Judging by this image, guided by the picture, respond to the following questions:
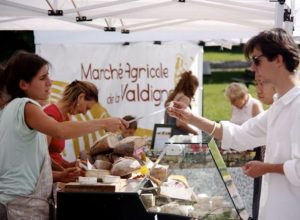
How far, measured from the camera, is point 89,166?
3994mm

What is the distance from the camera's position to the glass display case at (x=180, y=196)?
3.26 meters

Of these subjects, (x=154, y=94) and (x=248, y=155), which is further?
(x=154, y=94)

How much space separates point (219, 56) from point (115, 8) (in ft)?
78.3

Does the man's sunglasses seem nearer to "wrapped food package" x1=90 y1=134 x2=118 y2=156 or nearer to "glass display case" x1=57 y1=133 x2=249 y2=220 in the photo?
"glass display case" x1=57 y1=133 x2=249 y2=220

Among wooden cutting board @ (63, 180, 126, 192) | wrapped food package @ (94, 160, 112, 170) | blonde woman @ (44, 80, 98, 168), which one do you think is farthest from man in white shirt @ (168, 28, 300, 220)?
blonde woman @ (44, 80, 98, 168)

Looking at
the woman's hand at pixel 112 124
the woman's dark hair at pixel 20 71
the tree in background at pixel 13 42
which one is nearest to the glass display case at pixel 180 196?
the woman's hand at pixel 112 124

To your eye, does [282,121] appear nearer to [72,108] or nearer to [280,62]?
[280,62]

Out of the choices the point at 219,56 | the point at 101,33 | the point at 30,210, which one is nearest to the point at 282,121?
the point at 30,210

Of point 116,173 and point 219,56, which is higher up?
point 219,56

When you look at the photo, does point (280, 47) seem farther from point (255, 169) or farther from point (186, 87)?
point (186, 87)

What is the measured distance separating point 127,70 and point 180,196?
5.28 meters

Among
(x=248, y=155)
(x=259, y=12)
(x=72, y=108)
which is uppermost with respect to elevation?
(x=259, y=12)

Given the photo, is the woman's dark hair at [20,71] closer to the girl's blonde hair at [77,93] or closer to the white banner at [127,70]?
A: the girl's blonde hair at [77,93]

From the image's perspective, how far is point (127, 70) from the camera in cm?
855
